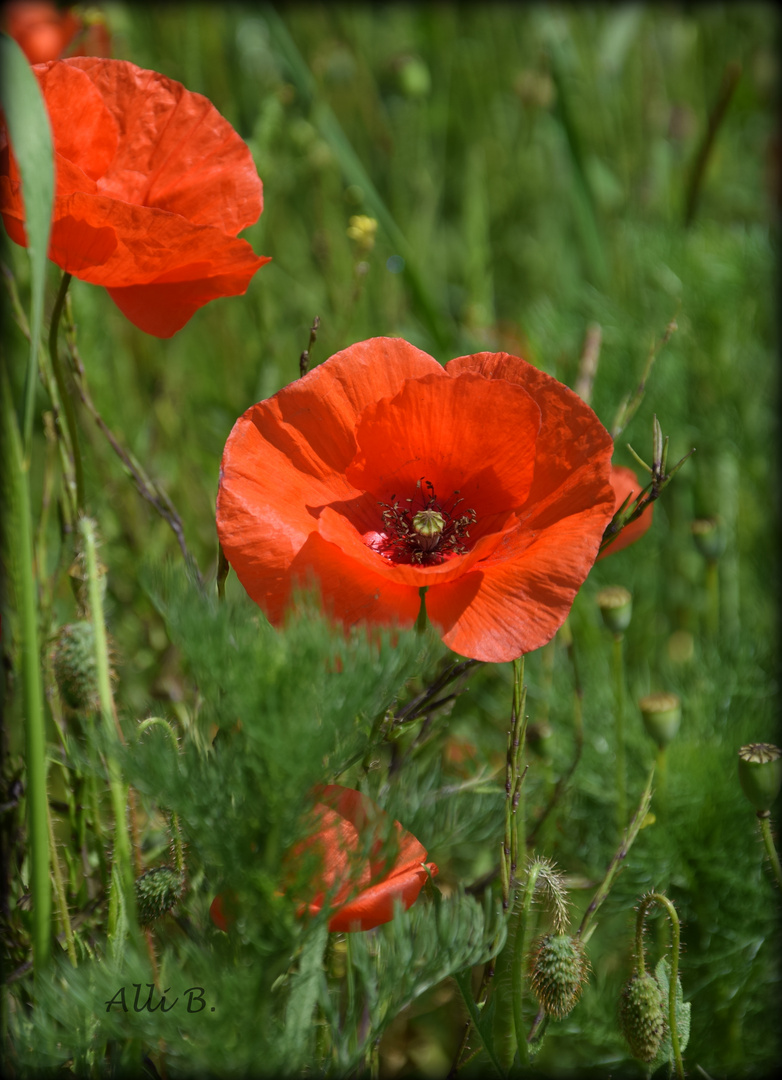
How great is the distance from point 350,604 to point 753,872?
0.62 m

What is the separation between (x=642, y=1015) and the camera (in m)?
0.65

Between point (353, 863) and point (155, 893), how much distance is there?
0.16 m

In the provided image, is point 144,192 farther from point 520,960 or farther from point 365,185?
point 520,960

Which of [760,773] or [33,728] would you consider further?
[760,773]

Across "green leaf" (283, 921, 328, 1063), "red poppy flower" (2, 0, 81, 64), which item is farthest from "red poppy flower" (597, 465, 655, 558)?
"red poppy flower" (2, 0, 81, 64)

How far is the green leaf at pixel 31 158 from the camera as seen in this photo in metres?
0.51

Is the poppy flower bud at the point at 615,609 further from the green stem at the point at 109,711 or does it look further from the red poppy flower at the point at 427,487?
the green stem at the point at 109,711

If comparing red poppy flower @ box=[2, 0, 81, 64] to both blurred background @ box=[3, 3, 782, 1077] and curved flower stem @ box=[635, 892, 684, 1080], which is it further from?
curved flower stem @ box=[635, 892, 684, 1080]

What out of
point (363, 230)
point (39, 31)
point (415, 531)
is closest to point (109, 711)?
point (415, 531)

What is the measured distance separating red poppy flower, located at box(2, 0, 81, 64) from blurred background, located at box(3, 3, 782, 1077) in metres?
0.09

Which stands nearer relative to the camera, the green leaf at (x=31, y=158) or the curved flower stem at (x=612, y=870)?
the green leaf at (x=31, y=158)

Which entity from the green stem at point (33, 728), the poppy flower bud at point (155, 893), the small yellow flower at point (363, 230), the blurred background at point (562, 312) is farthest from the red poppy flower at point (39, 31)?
the poppy flower bud at point (155, 893)

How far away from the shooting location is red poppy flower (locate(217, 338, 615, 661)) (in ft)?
2.01

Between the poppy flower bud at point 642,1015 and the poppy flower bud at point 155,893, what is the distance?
312 mm
